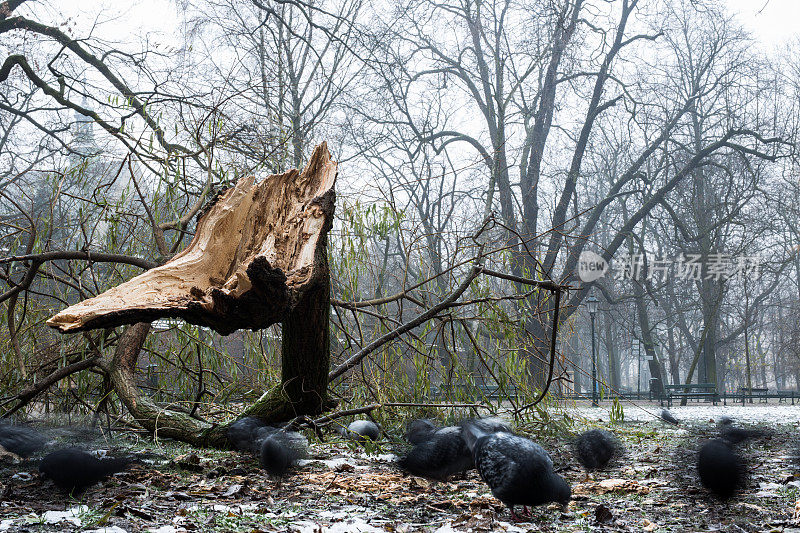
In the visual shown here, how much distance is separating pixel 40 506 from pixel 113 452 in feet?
4.54

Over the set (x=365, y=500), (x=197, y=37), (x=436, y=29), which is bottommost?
(x=365, y=500)

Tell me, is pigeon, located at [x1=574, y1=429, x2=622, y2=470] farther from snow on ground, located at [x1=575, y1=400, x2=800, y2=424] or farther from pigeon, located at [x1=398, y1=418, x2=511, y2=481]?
snow on ground, located at [x1=575, y1=400, x2=800, y2=424]

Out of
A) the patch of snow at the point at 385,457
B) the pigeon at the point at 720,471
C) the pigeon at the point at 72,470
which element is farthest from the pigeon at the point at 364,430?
the pigeon at the point at 720,471

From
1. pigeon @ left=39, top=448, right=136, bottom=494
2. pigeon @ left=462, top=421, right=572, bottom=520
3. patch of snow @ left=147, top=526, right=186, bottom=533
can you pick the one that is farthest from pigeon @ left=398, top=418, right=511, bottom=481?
pigeon @ left=39, top=448, right=136, bottom=494

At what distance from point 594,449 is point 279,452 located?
1744mm

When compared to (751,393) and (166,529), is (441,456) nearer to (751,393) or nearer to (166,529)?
(166,529)

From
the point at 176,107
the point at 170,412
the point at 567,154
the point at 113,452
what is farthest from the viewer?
the point at 567,154

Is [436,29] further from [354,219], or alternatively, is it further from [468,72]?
[354,219]

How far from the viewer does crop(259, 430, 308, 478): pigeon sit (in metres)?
3.04

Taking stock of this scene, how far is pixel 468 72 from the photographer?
47.1 feet

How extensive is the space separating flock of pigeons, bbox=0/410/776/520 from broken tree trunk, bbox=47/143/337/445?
27 centimetres

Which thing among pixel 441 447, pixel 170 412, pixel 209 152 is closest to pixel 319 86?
pixel 209 152

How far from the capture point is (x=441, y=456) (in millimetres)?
2842

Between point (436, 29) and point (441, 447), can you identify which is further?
point (436, 29)
